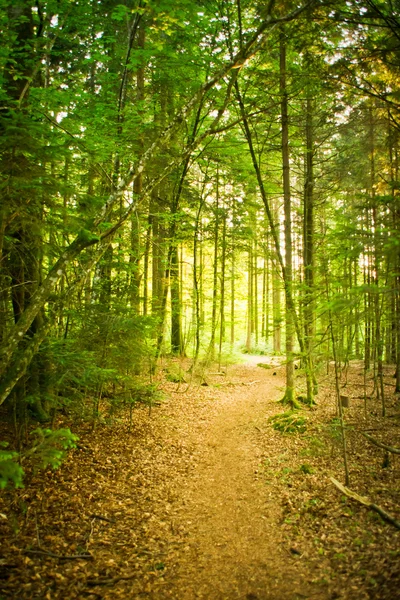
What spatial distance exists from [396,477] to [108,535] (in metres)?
4.96

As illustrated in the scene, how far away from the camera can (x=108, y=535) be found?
16.1 feet

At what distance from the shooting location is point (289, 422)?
923 centimetres

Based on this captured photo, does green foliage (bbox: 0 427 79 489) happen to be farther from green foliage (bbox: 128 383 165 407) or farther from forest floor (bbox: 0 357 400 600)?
green foliage (bbox: 128 383 165 407)

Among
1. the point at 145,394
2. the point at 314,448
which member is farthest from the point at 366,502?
the point at 145,394

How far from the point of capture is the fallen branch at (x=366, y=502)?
176 inches

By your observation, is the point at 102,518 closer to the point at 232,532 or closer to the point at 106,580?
the point at 106,580

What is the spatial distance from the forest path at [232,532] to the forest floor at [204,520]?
2 centimetres

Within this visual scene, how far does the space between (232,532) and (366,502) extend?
83.5 inches

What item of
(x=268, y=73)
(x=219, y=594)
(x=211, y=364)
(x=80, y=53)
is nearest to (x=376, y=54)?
(x=268, y=73)

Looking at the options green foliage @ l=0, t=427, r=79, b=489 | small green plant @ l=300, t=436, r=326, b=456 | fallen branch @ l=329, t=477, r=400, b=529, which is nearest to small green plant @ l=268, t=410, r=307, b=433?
small green plant @ l=300, t=436, r=326, b=456

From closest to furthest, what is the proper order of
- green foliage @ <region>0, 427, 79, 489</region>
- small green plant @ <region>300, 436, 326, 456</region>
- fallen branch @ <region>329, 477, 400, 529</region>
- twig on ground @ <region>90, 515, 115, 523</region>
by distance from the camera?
green foliage @ <region>0, 427, 79, 489</region>, fallen branch @ <region>329, 477, 400, 529</region>, twig on ground @ <region>90, 515, 115, 523</region>, small green plant @ <region>300, 436, 326, 456</region>

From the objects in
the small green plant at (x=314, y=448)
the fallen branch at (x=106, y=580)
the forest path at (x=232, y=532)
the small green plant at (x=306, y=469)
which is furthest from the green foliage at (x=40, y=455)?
the small green plant at (x=314, y=448)

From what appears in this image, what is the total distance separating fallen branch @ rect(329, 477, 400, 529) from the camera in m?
4.46

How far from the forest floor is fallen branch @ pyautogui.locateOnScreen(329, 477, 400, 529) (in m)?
0.10
